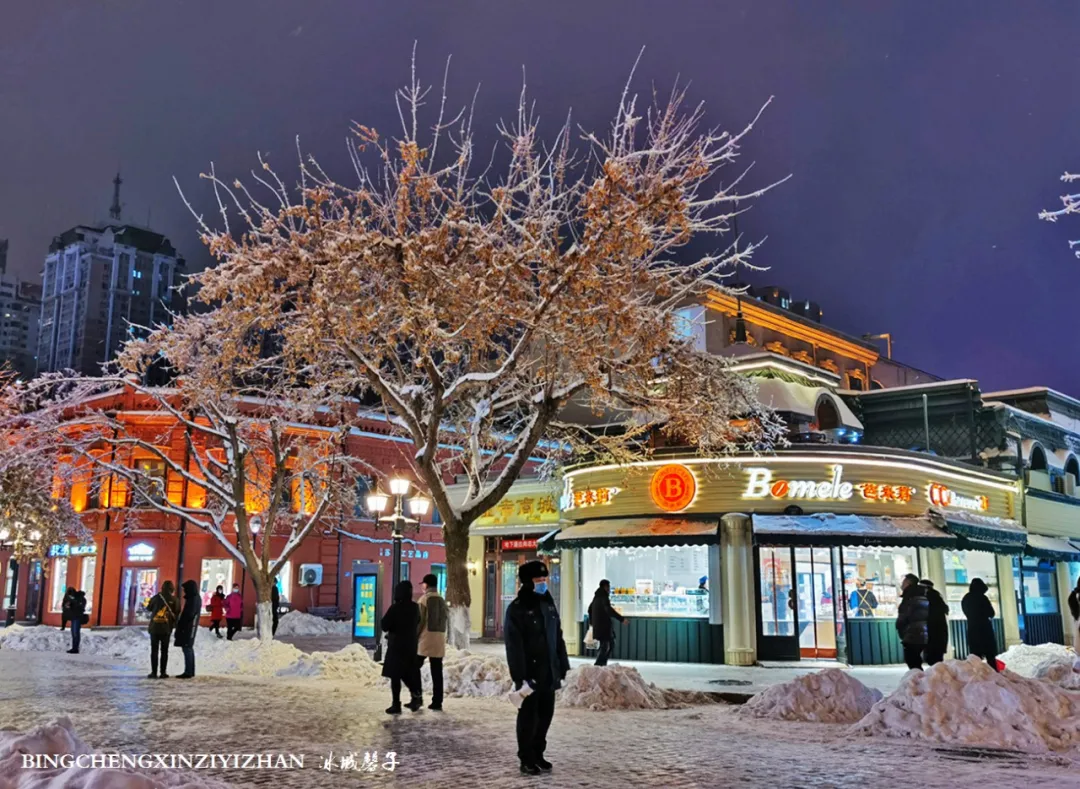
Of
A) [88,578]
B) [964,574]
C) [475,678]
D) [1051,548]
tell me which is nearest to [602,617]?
[475,678]

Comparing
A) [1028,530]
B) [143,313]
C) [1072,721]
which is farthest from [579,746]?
[143,313]

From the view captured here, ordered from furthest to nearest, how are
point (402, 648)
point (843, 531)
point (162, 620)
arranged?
1. point (843, 531)
2. point (162, 620)
3. point (402, 648)

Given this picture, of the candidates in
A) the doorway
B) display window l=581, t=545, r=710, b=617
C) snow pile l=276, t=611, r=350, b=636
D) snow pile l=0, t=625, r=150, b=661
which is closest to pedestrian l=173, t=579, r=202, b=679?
snow pile l=0, t=625, r=150, b=661

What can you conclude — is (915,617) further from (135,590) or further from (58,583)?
(58,583)

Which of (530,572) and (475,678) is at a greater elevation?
(530,572)

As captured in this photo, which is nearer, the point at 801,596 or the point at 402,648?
→ the point at 402,648

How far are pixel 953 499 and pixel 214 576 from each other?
3078 cm

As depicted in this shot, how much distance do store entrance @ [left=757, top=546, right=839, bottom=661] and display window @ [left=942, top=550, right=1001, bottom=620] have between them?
12.6 feet

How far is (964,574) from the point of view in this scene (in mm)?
24875

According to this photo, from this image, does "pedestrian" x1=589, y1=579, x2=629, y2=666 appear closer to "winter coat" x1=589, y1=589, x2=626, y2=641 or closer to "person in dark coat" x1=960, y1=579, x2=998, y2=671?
"winter coat" x1=589, y1=589, x2=626, y2=641

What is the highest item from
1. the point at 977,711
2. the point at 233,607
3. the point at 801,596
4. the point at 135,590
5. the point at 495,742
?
the point at 801,596

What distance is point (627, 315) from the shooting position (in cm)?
1534

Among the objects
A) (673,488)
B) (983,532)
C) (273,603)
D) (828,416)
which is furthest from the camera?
(273,603)

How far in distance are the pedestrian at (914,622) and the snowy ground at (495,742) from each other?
11.8ft
